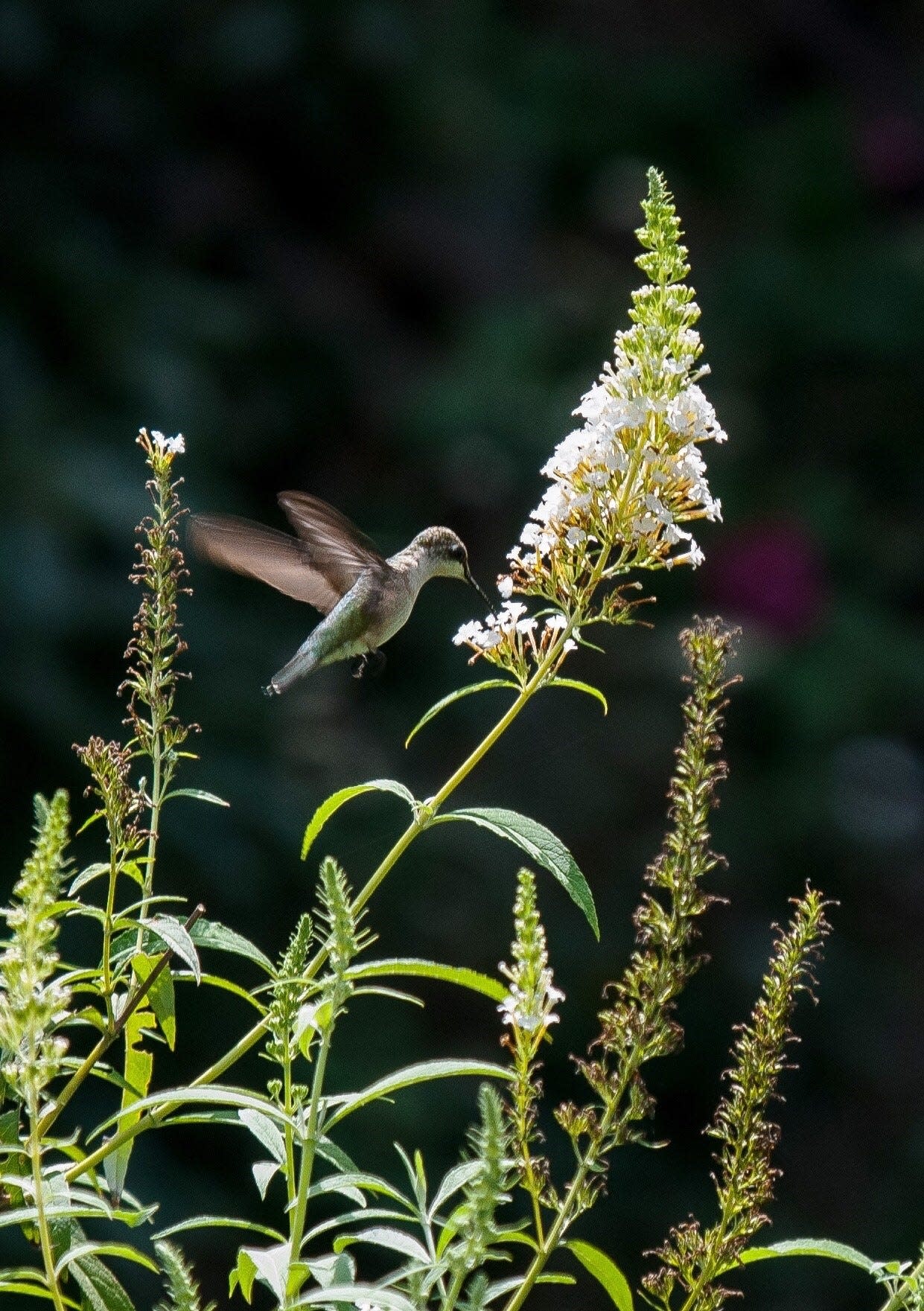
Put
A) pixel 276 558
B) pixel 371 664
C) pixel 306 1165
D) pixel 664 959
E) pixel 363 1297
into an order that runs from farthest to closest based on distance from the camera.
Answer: pixel 371 664 < pixel 276 558 < pixel 664 959 < pixel 306 1165 < pixel 363 1297

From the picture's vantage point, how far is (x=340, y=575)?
167cm

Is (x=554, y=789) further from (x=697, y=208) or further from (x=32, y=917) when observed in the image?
(x=32, y=917)

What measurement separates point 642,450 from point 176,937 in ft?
1.34

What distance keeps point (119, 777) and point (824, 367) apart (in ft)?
15.6

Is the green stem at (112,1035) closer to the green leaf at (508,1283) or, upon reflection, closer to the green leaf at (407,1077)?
the green leaf at (407,1077)

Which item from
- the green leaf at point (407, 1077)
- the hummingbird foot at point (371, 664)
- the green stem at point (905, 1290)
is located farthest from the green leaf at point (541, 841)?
the hummingbird foot at point (371, 664)

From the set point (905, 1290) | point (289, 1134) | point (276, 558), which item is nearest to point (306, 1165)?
point (289, 1134)

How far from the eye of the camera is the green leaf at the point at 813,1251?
34.9 inches

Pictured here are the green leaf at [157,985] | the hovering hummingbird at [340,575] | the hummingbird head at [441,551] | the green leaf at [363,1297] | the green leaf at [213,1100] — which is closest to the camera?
the green leaf at [363,1297]

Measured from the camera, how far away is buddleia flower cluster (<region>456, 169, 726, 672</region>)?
1011mm

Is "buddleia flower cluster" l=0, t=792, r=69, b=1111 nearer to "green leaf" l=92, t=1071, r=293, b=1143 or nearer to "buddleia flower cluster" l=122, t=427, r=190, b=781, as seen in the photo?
"green leaf" l=92, t=1071, r=293, b=1143

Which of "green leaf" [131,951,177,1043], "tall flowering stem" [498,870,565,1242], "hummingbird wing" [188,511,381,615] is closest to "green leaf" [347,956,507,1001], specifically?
"tall flowering stem" [498,870,565,1242]

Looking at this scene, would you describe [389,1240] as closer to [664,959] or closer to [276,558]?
[664,959]

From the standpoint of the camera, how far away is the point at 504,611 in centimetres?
112
